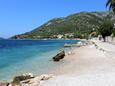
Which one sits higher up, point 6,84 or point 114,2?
point 114,2

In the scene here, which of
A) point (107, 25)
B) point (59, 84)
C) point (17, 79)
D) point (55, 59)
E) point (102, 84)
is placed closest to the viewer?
point (102, 84)

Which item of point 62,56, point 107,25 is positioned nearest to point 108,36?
point 107,25

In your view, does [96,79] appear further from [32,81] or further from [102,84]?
[32,81]

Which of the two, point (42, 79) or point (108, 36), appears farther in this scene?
point (108, 36)

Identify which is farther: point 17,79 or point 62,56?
point 62,56

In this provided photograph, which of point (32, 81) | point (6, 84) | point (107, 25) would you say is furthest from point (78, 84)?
point (107, 25)

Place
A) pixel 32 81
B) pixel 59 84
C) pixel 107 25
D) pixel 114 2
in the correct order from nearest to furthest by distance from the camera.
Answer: pixel 59 84
pixel 32 81
pixel 114 2
pixel 107 25

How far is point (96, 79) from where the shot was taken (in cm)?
1908

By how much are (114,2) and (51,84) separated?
56.5 meters

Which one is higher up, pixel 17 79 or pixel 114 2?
pixel 114 2

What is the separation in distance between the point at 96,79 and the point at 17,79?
616 centimetres

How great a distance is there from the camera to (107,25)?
341 ft

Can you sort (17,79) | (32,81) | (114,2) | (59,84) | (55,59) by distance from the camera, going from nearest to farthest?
1. (59,84)
2. (32,81)
3. (17,79)
4. (55,59)
5. (114,2)

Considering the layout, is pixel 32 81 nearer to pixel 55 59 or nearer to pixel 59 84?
pixel 59 84
